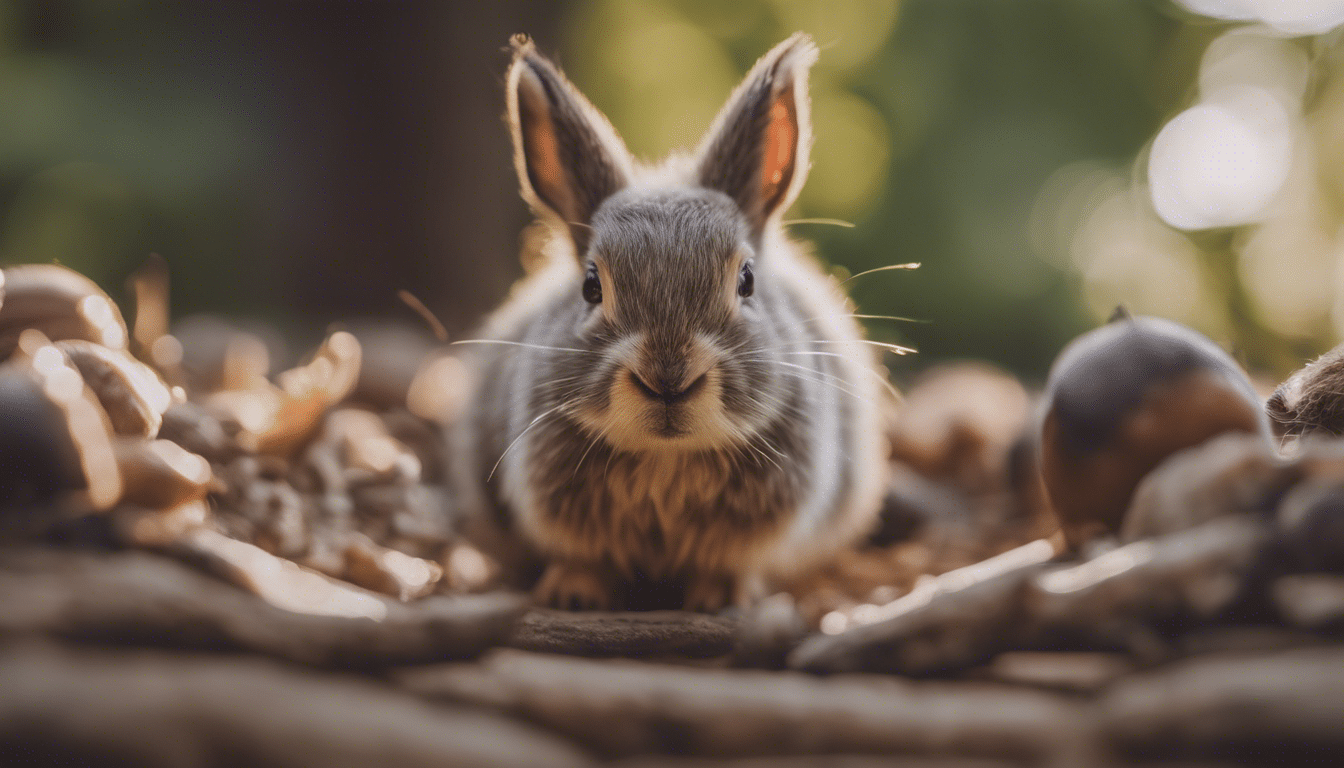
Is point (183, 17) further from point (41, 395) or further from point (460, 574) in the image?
point (41, 395)

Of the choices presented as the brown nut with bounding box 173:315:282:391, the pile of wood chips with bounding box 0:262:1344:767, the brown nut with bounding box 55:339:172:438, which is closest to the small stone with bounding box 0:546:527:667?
A: the pile of wood chips with bounding box 0:262:1344:767

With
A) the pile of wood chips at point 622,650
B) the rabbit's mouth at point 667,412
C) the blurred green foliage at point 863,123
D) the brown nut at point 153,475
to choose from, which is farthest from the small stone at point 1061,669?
the blurred green foliage at point 863,123

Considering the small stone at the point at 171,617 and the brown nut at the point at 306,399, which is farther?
the brown nut at the point at 306,399

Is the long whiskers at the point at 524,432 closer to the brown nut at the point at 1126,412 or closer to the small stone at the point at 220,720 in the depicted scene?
the small stone at the point at 220,720

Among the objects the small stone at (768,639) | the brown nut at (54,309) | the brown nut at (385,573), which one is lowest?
the small stone at (768,639)

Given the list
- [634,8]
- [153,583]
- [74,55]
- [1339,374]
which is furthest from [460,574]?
[74,55]

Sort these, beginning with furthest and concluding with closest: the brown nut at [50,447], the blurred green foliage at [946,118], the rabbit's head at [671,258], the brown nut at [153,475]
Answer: the blurred green foliage at [946,118]
the rabbit's head at [671,258]
the brown nut at [153,475]
the brown nut at [50,447]

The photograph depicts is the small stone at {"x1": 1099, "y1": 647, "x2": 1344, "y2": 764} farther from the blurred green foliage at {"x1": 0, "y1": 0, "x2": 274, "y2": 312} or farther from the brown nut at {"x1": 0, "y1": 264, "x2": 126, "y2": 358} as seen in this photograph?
the blurred green foliage at {"x1": 0, "y1": 0, "x2": 274, "y2": 312}

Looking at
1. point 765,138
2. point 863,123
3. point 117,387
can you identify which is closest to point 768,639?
point 117,387
